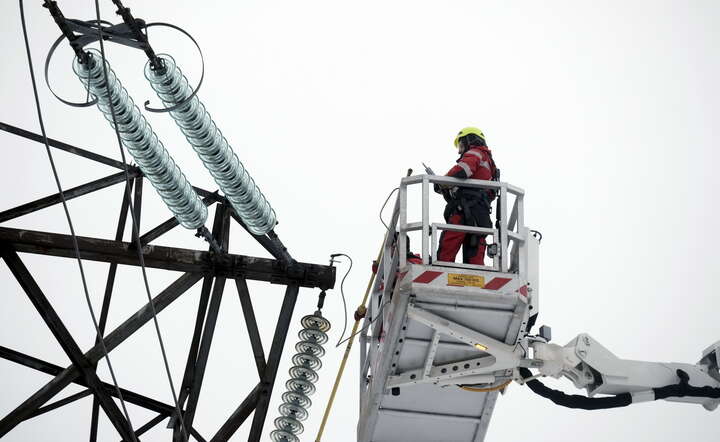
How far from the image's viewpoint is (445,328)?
9.89 metres

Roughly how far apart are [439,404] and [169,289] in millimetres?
3575

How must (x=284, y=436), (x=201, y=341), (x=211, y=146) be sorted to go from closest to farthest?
(x=211, y=146)
(x=284, y=436)
(x=201, y=341)

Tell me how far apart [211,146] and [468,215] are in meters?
2.83

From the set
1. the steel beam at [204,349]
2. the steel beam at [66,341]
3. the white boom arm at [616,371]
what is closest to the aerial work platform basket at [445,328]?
the white boom arm at [616,371]

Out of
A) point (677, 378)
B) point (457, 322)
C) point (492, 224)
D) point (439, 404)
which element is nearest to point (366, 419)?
point (439, 404)

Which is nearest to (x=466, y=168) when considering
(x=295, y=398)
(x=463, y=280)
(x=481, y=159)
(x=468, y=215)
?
(x=481, y=159)

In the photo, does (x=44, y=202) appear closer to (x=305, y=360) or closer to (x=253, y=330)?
(x=253, y=330)

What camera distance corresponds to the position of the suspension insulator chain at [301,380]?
37.0 feet

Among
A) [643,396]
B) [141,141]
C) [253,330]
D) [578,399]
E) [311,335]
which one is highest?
[141,141]

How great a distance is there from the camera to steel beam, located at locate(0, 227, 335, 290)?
11891 millimetres

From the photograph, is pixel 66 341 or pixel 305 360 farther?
pixel 66 341

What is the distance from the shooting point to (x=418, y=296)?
9.73 metres

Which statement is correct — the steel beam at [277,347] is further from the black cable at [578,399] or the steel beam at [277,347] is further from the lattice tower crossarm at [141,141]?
the black cable at [578,399]

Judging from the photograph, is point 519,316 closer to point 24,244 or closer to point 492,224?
point 492,224
